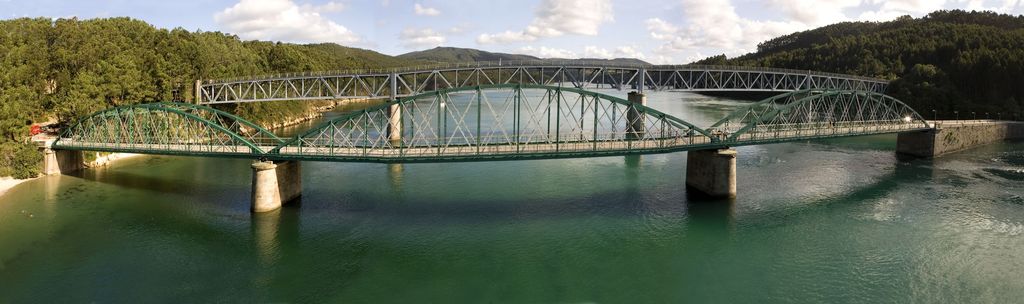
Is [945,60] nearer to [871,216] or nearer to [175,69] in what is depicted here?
[871,216]

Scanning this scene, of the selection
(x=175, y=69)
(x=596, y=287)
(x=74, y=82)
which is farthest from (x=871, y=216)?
(x=175, y=69)

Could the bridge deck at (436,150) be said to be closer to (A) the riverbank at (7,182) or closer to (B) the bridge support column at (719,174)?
(B) the bridge support column at (719,174)

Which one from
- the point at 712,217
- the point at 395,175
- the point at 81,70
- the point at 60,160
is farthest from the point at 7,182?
the point at 712,217

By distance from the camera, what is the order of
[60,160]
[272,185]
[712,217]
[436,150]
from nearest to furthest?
1. [272,185]
2. [712,217]
3. [436,150]
4. [60,160]

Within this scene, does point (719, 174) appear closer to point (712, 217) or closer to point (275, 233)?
point (712, 217)

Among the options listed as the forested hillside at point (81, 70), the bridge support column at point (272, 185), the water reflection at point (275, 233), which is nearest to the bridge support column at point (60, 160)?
the forested hillside at point (81, 70)

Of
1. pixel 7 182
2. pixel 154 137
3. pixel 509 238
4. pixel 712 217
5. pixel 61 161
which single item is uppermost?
pixel 154 137
